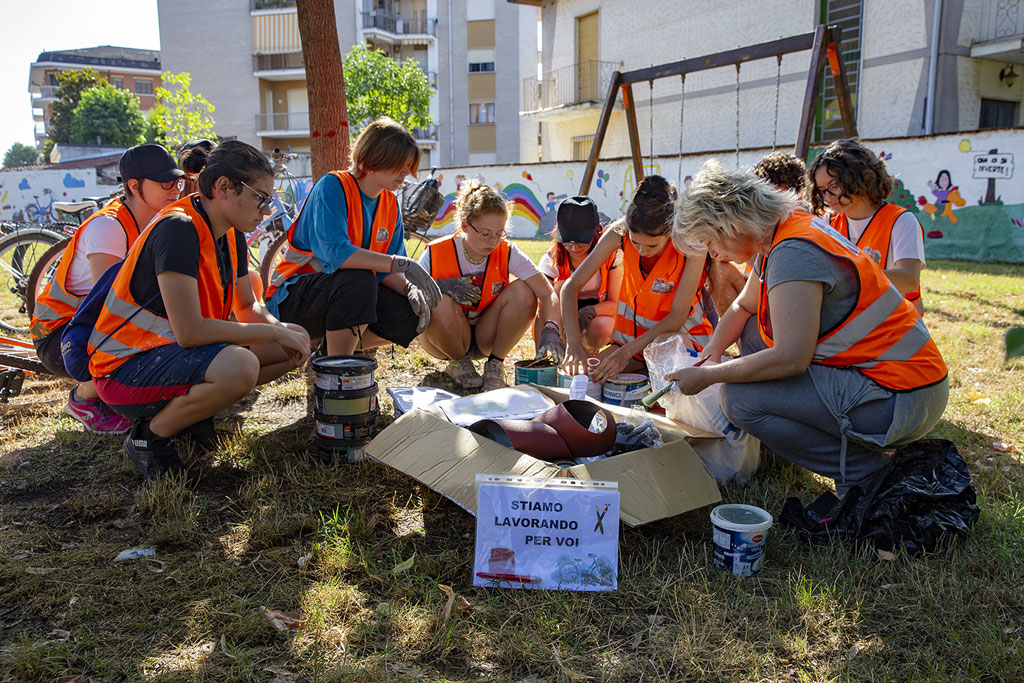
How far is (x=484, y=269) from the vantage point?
4.18 meters

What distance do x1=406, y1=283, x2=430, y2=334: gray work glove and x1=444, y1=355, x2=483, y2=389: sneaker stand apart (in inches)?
20.4

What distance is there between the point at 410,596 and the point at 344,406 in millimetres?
1076

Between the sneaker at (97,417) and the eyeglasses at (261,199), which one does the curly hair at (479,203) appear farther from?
the sneaker at (97,417)

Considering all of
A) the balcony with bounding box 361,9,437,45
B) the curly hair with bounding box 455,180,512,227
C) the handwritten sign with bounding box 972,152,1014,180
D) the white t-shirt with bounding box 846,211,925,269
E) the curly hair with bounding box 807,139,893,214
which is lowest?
the white t-shirt with bounding box 846,211,925,269

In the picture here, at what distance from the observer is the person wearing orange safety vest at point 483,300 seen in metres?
4.05

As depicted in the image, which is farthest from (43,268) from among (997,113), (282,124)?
(282,124)

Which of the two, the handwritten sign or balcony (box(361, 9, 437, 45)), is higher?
balcony (box(361, 9, 437, 45))

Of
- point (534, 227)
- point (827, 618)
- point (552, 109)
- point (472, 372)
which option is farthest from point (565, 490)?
point (552, 109)

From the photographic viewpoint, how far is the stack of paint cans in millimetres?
2930

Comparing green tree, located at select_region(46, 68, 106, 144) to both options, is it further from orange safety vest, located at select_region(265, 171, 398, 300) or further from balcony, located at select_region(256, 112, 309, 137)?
orange safety vest, located at select_region(265, 171, 398, 300)

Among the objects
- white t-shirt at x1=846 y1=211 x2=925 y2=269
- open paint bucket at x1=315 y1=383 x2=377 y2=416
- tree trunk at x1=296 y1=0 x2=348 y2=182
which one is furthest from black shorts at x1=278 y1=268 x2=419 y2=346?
white t-shirt at x1=846 y1=211 x2=925 y2=269

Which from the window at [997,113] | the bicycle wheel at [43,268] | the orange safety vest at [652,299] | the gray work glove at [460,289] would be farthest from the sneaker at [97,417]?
the window at [997,113]

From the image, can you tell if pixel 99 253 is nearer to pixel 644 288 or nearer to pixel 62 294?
pixel 62 294

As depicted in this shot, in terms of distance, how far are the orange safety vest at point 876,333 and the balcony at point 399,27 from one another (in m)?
39.1
